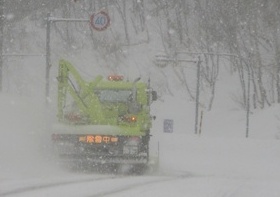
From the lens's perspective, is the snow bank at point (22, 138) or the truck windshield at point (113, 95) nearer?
the snow bank at point (22, 138)

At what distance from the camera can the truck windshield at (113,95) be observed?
23047 millimetres

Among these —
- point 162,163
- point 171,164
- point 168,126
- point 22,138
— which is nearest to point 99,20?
point 162,163

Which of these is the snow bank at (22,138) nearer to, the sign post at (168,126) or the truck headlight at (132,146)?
the truck headlight at (132,146)

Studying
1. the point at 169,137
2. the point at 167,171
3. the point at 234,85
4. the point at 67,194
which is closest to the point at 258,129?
the point at 234,85

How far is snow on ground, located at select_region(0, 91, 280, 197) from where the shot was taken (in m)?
16.2

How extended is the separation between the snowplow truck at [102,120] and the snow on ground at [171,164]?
76cm

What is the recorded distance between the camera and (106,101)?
23.0 m

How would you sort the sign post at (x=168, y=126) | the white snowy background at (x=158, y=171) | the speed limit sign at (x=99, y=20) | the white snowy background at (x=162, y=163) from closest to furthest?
the white snowy background at (x=158, y=171) < the white snowy background at (x=162, y=163) < the speed limit sign at (x=99, y=20) < the sign post at (x=168, y=126)

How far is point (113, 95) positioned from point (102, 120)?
4.42 feet

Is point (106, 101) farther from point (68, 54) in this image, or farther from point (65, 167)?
point (68, 54)

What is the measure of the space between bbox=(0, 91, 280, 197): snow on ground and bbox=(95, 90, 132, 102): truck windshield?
197 centimetres

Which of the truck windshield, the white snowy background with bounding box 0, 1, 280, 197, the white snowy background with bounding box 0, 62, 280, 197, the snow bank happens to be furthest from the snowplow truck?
the snow bank

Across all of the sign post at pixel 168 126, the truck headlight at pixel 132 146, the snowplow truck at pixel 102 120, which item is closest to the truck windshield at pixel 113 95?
the snowplow truck at pixel 102 120

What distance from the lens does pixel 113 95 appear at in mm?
23188
